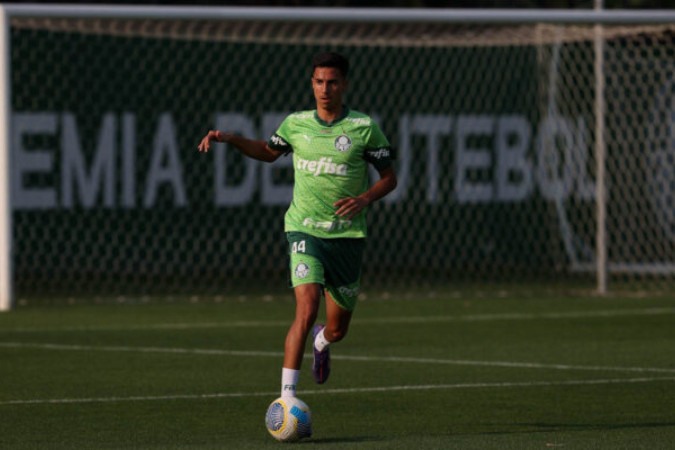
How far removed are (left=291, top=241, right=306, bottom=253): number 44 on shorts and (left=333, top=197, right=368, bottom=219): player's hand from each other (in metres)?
0.24

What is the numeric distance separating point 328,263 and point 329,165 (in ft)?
1.63

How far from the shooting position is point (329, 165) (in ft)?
29.7

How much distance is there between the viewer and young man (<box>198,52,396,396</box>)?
8.88 meters

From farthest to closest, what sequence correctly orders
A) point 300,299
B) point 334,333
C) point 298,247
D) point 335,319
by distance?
point 334,333
point 335,319
point 298,247
point 300,299

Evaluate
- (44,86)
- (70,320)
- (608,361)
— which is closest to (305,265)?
(608,361)

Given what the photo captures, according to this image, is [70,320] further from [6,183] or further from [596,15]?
[596,15]

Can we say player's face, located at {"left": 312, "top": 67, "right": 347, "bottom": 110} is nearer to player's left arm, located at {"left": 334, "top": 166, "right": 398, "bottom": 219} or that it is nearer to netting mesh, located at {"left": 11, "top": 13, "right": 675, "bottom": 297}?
player's left arm, located at {"left": 334, "top": 166, "right": 398, "bottom": 219}

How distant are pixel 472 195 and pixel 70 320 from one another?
6.59 metres

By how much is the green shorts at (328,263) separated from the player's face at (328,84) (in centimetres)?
69

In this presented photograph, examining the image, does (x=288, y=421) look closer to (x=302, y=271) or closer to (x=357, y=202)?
(x=302, y=271)

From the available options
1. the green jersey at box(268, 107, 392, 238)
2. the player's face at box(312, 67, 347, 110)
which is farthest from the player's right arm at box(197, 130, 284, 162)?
the player's face at box(312, 67, 347, 110)

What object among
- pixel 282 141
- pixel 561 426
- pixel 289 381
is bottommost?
pixel 561 426

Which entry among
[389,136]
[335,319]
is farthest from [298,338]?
[389,136]

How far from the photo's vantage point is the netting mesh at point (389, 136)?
19047 mm
